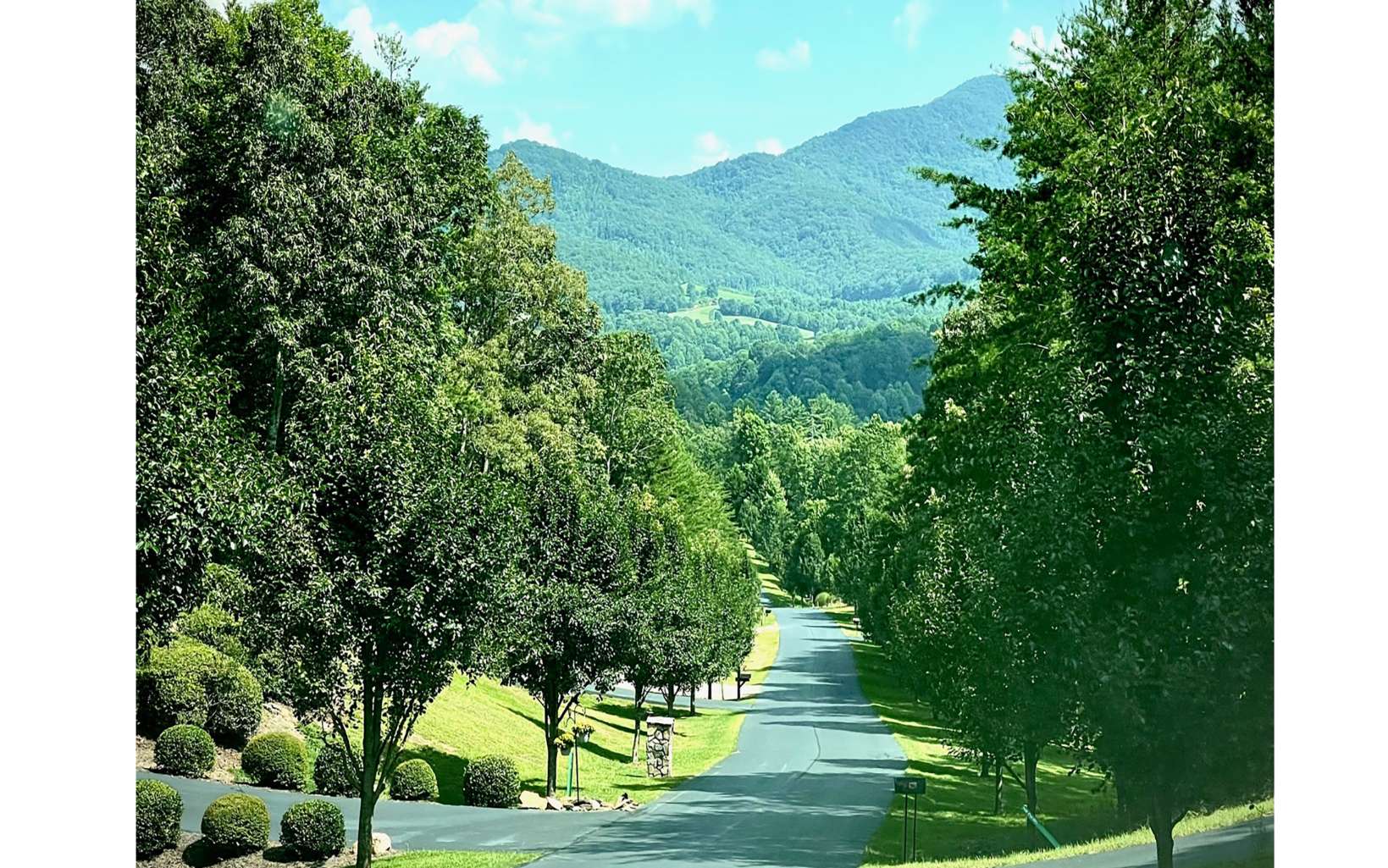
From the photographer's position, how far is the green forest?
7934mm

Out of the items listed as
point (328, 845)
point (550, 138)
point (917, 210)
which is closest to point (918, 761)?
point (917, 210)

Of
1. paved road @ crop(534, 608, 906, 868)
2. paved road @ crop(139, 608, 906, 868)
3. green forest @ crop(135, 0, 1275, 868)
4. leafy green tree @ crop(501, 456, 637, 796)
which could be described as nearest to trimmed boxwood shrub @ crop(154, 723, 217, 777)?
paved road @ crop(139, 608, 906, 868)

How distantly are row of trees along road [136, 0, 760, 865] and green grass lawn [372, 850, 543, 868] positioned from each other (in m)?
1.13

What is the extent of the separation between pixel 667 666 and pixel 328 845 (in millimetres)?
14029

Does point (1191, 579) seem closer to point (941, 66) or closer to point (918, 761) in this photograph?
point (941, 66)

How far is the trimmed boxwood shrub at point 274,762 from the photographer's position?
1518cm

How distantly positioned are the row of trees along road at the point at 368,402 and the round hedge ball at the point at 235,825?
131 centimetres

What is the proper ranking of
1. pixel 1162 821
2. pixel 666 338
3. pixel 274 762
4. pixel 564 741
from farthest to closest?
1. pixel 666 338
2. pixel 564 741
3. pixel 274 762
4. pixel 1162 821

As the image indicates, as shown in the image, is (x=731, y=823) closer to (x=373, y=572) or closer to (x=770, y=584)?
(x=373, y=572)

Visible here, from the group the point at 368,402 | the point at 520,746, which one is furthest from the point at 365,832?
the point at 520,746

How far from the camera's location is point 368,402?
37.0 feet

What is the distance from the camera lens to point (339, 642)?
10852 millimetres

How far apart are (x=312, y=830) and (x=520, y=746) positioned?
9.56 meters

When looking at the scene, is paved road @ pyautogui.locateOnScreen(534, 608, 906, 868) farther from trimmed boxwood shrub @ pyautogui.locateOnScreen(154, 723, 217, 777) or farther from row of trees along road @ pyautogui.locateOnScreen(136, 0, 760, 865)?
trimmed boxwood shrub @ pyautogui.locateOnScreen(154, 723, 217, 777)
